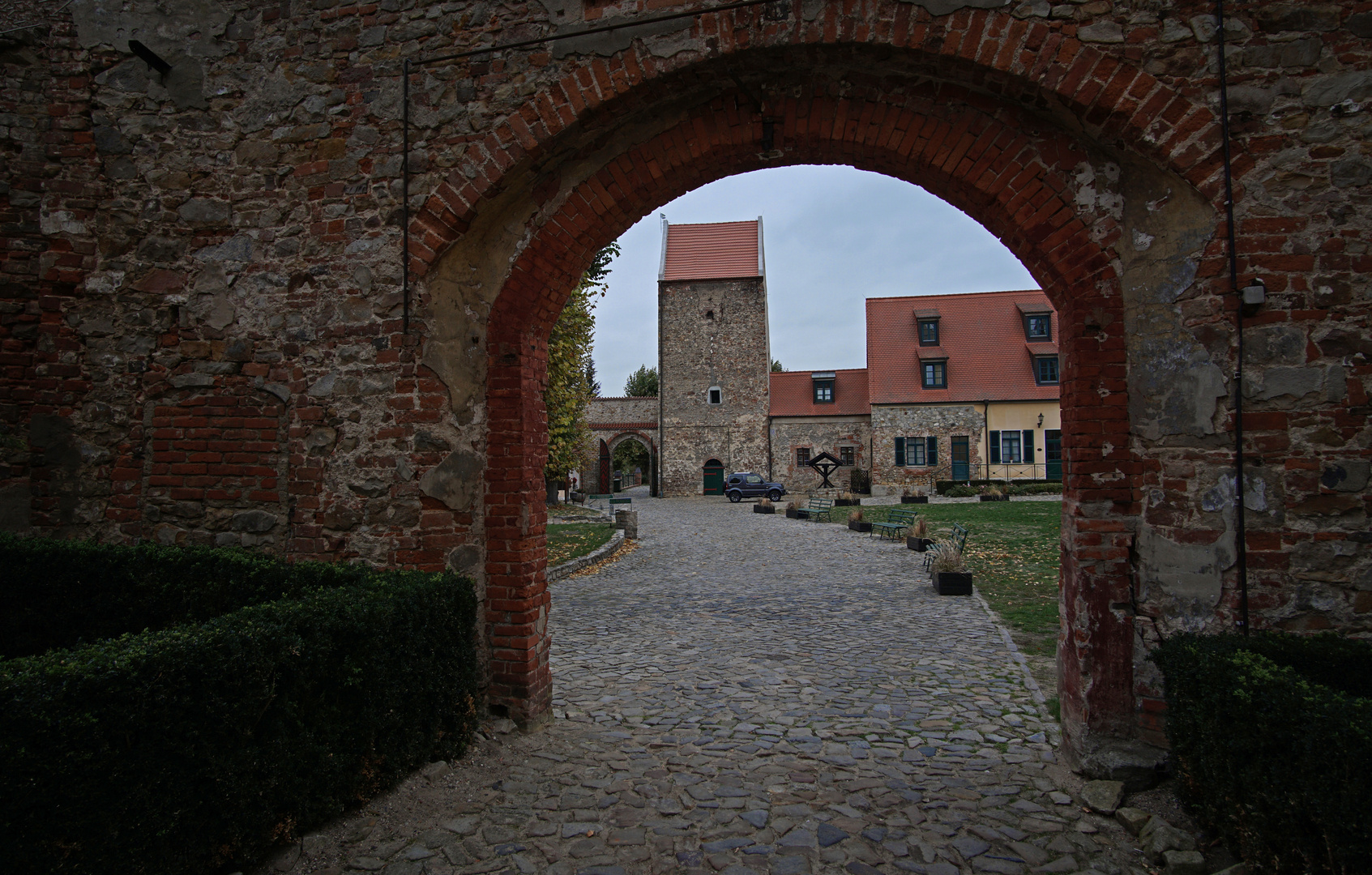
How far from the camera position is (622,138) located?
480 centimetres

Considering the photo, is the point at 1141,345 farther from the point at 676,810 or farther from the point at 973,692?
the point at 676,810

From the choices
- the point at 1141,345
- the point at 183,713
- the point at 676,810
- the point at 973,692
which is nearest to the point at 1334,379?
the point at 1141,345

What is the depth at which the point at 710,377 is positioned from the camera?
3684 cm

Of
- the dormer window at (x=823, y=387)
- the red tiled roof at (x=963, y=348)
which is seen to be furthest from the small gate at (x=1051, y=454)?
the dormer window at (x=823, y=387)

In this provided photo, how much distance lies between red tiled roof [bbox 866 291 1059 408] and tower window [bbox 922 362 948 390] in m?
0.20

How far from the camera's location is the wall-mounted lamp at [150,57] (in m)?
5.05

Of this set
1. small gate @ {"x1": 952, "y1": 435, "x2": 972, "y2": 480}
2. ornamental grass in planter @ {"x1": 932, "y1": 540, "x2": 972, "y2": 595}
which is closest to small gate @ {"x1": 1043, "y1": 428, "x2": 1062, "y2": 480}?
small gate @ {"x1": 952, "y1": 435, "x2": 972, "y2": 480}

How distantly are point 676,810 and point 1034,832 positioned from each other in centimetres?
175

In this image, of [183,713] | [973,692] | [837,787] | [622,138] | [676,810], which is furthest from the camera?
[973,692]

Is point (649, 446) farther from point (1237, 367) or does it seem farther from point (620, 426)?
point (1237, 367)

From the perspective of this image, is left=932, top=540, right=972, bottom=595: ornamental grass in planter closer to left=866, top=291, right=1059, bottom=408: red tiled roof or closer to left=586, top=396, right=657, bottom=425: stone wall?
left=866, top=291, right=1059, bottom=408: red tiled roof

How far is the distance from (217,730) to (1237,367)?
16.6 ft

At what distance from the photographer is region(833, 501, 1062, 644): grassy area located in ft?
27.9

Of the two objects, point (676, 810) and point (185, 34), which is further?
point (185, 34)
